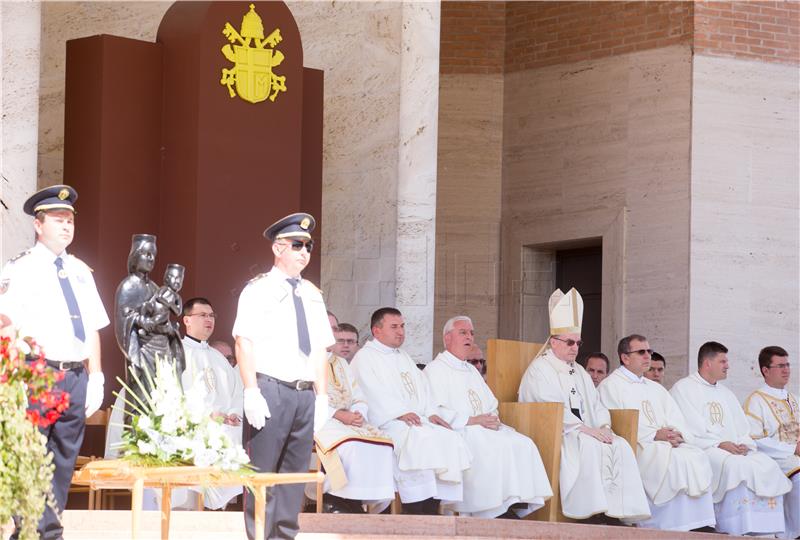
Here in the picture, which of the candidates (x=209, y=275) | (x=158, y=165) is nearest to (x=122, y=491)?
(x=209, y=275)

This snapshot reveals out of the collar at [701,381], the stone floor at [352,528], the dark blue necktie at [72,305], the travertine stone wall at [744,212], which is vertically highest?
the travertine stone wall at [744,212]

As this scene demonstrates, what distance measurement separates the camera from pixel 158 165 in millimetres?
11789

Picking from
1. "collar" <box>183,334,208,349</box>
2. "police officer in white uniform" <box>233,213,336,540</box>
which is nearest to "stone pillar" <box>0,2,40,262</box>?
"collar" <box>183,334,208,349</box>

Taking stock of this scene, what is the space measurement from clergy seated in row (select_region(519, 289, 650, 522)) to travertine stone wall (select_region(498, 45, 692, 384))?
11.8ft

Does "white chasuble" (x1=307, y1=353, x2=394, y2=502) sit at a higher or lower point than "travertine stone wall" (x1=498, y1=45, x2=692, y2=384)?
lower

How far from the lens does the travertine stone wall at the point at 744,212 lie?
14492mm

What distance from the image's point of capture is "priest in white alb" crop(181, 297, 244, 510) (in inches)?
394

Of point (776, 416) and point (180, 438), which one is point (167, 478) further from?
point (776, 416)

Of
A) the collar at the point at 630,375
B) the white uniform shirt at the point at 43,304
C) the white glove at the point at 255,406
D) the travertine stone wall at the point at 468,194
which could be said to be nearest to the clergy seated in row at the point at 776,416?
the collar at the point at 630,375

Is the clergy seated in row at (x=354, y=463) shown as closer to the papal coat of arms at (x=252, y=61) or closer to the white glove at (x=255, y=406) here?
the white glove at (x=255, y=406)

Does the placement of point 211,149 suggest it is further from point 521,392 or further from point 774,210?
point 774,210

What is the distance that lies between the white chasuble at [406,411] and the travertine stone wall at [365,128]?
1893 millimetres

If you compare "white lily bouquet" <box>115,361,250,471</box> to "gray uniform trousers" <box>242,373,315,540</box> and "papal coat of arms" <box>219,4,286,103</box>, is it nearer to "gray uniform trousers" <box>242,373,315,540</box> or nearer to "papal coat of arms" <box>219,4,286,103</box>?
"gray uniform trousers" <box>242,373,315,540</box>

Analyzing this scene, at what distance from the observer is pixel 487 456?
10.3 metres
